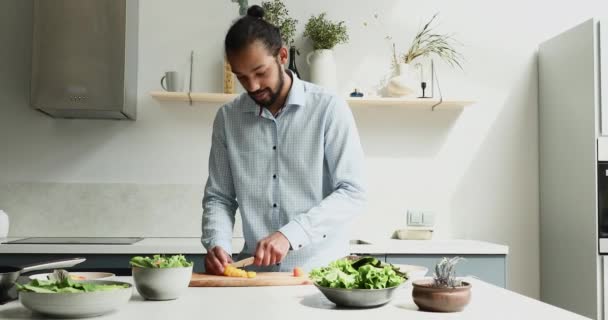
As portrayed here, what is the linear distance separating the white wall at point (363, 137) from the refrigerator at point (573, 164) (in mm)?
105

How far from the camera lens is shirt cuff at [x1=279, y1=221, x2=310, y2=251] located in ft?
6.19

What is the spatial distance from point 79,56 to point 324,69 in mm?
1285

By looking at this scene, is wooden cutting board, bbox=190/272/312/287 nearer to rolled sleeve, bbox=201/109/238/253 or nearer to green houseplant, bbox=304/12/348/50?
rolled sleeve, bbox=201/109/238/253

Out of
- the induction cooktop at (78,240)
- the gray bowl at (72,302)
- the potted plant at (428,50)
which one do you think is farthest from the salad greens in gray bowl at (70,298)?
the potted plant at (428,50)

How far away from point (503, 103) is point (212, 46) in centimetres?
175

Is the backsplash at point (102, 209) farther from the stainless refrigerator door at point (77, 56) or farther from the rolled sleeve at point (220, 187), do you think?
the rolled sleeve at point (220, 187)

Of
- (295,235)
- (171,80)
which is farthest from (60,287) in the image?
(171,80)

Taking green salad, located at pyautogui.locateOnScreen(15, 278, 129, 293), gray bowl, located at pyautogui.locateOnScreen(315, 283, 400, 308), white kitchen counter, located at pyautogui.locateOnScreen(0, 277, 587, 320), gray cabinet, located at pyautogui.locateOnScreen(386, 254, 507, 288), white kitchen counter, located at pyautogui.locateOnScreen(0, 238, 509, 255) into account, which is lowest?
gray cabinet, located at pyautogui.locateOnScreen(386, 254, 507, 288)

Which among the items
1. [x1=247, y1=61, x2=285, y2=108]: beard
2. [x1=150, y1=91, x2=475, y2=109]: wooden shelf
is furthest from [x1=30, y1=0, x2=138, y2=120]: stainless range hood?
[x1=247, y1=61, x2=285, y2=108]: beard

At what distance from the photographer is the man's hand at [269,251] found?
69.4 inches

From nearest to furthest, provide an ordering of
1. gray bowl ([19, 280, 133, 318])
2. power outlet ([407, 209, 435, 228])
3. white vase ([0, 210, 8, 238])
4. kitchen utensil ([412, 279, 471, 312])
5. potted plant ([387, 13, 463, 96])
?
gray bowl ([19, 280, 133, 318]) < kitchen utensil ([412, 279, 471, 312]) < white vase ([0, 210, 8, 238]) < power outlet ([407, 209, 435, 228]) < potted plant ([387, 13, 463, 96])

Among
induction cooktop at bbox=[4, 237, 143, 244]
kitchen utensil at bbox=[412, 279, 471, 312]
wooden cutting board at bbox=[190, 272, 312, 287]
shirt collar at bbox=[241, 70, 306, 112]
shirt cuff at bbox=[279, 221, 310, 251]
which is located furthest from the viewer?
induction cooktop at bbox=[4, 237, 143, 244]

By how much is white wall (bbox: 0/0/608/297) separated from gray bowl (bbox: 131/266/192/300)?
2222mm

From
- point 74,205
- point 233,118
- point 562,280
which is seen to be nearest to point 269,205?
point 233,118
